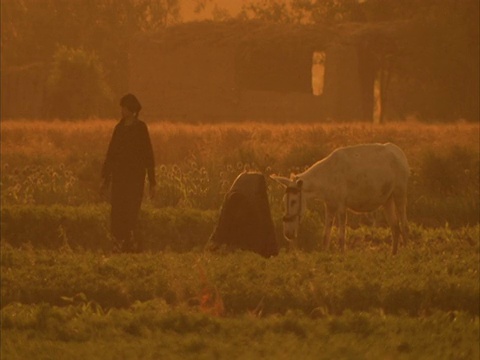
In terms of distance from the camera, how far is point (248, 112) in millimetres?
45344

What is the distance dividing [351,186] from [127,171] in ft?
9.22

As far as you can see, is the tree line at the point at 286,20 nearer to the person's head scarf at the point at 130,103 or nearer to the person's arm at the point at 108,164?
the person's arm at the point at 108,164

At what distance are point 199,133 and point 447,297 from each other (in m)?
21.0

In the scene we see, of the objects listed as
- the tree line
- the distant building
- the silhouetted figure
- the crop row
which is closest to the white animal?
the silhouetted figure

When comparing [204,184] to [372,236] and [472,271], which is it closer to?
[372,236]

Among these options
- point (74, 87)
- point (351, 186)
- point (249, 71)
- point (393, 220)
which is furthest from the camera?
point (74, 87)

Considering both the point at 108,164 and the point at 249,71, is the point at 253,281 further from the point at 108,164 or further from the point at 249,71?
the point at 249,71

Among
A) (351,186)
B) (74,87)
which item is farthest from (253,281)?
(74,87)

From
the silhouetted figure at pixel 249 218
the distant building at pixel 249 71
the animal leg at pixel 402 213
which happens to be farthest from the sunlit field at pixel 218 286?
the distant building at pixel 249 71

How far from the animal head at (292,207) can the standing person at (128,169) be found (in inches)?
56.6

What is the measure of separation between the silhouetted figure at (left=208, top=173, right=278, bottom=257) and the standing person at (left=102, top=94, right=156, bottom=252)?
83 cm

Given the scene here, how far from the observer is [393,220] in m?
17.4

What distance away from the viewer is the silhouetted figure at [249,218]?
15453 millimetres

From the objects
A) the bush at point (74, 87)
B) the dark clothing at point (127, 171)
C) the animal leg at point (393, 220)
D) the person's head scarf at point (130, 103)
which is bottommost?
the bush at point (74, 87)
